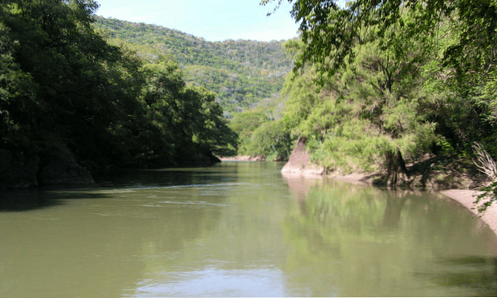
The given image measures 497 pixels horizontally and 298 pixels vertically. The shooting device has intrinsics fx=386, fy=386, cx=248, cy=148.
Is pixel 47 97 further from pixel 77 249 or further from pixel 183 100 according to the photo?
pixel 183 100

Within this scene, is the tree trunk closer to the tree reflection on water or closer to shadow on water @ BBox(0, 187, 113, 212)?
the tree reflection on water

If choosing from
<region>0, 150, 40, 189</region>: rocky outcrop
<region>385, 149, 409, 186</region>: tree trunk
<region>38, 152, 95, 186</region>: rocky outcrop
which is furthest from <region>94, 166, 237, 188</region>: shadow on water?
<region>385, 149, 409, 186</region>: tree trunk

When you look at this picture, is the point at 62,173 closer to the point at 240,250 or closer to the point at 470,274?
the point at 240,250

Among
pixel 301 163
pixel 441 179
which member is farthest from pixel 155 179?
pixel 441 179

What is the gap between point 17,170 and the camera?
1748 centimetres

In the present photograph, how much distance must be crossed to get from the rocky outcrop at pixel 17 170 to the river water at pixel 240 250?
386 centimetres

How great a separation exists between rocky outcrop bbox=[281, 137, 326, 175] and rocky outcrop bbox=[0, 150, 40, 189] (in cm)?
2009

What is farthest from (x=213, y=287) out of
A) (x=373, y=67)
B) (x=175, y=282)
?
(x=373, y=67)

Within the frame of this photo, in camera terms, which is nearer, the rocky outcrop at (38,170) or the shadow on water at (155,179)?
the rocky outcrop at (38,170)

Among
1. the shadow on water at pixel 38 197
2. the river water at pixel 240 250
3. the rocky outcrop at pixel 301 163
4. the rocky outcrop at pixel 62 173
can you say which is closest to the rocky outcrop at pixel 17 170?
the shadow on water at pixel 38 197

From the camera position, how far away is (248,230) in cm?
955

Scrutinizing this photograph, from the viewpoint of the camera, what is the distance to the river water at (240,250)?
5.55m

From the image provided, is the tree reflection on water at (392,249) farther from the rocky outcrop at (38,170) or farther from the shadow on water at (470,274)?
the rocky outcrop at (38,170)

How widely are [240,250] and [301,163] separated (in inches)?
1039
